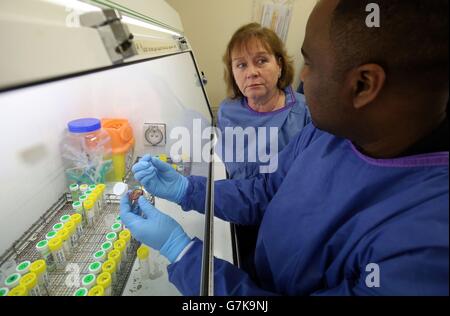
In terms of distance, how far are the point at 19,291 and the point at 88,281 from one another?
0.61 ft

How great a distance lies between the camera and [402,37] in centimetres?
56

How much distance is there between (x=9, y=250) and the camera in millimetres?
962

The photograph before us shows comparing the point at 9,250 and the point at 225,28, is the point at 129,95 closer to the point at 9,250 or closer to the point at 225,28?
the point at 9,250

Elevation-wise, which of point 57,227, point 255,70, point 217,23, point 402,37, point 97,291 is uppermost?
point 217,23

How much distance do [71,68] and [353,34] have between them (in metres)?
0.63

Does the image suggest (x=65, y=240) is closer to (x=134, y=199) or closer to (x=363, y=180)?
(x=134, y=199)

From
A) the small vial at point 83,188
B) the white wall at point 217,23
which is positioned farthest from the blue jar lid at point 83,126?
the white wall at point 217,23

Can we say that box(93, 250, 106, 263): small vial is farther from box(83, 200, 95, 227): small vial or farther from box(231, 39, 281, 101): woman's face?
box(231, 39, 281, 101): woman's face

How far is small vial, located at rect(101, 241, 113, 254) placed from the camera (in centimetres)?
98

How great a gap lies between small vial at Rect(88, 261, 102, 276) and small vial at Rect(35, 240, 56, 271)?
16 cm

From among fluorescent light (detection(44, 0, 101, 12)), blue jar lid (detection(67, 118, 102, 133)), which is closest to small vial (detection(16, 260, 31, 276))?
blue jar lid (detection(67, 118, 102, 133))

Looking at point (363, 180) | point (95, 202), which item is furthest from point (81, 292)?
point (363, 180)

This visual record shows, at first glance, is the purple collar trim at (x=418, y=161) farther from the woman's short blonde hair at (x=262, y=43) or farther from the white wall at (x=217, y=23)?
the white wall at (x=217, y=23)
